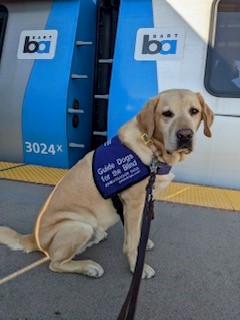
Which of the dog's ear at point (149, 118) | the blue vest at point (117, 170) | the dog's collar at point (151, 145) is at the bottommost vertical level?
the blue vest at point (117, 170)

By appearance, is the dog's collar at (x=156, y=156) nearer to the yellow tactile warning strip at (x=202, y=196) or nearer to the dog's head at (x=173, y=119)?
the dog's head at (x=173, y=119)

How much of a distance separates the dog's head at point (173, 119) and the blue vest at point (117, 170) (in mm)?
169

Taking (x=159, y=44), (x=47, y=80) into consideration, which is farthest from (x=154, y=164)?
(x=47, y=80)

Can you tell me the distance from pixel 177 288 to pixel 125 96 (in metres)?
2.25

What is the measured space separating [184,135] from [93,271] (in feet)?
3.09

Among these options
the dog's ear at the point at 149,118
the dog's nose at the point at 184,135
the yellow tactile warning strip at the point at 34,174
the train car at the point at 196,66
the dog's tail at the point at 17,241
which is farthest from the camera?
the yellow tactile warning strip at the point at 34,174

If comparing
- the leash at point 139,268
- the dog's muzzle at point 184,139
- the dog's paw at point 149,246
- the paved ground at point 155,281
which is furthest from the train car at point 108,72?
the leash at point 139,268

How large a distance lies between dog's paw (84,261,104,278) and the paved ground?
3 centimetres

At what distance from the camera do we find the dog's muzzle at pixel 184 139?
175cm

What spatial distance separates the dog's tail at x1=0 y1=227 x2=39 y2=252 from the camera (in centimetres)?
206

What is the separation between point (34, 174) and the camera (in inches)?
142

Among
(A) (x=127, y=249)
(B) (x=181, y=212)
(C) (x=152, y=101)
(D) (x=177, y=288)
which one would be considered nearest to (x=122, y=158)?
(C) (x=152, y=101)

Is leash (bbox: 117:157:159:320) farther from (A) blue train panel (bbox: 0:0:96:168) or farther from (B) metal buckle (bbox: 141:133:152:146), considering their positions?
(A) blue train panel (bbox: 0:0:96:168)

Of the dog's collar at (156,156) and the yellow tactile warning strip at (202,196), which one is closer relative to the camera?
the dog's collar at (156,156)
